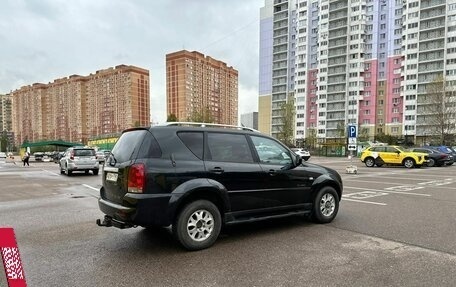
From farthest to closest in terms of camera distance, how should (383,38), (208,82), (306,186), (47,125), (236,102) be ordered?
(47,125)
(383,38)
(236,102)
(208,82)
(306,186)

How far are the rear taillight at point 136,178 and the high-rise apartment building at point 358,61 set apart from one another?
7441 cm

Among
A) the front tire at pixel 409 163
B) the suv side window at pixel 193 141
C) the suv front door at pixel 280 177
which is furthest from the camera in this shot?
the front tire at pixel 409 163

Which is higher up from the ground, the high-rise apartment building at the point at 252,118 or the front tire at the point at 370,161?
the high-rise apartment building at the point at 252,118

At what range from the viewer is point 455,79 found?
237ft

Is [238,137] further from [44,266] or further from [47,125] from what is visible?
[47,125]

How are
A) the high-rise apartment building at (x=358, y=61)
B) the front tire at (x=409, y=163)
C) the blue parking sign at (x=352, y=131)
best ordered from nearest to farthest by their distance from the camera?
the blue parking sign at (x=352, y=131) < the front tire at (x=409, y=163) < the high-rise apartment building at (x=358, y=61)

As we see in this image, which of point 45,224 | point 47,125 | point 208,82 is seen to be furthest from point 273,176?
point 47,125

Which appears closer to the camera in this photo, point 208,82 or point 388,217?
point 388,217

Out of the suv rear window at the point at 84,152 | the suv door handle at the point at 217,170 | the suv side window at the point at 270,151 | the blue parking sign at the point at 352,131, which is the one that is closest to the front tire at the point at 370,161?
the blue parking sign at the point at 352,131

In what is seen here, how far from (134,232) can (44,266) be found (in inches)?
69.2

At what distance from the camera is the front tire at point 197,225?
4.83m

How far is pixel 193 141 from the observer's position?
522cm

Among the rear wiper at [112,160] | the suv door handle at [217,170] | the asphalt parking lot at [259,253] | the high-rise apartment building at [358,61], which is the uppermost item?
the high-rise apartment building at [358,61]

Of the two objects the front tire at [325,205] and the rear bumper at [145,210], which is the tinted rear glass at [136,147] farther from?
the front tire at [325,205]
